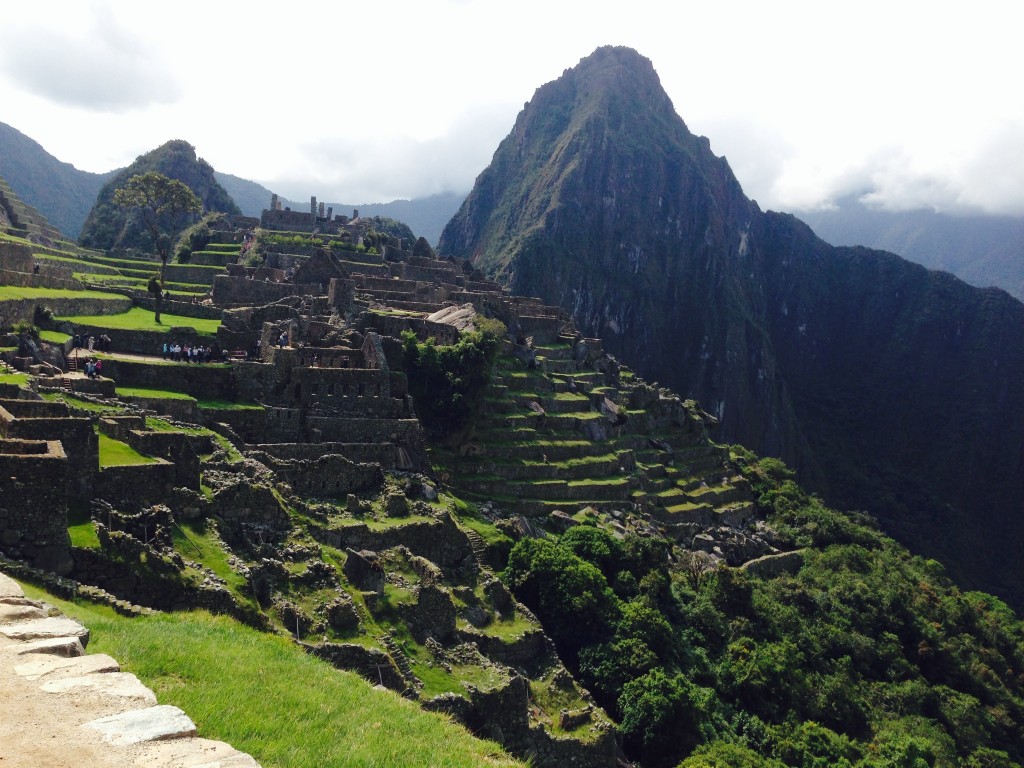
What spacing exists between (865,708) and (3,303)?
43229 millimetres

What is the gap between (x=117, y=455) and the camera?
18219 mm

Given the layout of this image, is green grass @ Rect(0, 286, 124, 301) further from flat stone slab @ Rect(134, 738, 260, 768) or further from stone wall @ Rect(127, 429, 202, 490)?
flat stone slab @ Rect(134, 738, 260, 768)

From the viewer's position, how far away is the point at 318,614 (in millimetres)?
18453

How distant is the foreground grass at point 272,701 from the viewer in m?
8.61

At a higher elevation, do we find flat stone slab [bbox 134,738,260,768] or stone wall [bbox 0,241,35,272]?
stone wall [bbox 0,241,35,272]

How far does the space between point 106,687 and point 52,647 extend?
49.9 inches

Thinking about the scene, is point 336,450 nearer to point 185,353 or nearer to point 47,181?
point 185,353

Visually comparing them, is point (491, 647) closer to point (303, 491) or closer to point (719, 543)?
point (303, 491)

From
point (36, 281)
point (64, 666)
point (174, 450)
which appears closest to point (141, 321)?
point (36, 281)

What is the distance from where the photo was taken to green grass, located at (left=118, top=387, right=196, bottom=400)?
25500 mm

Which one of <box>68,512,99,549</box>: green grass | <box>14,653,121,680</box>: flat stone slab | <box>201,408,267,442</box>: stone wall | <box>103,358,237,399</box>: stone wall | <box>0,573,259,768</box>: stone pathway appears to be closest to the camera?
<box>0,573,259,768</box>: stone pathway

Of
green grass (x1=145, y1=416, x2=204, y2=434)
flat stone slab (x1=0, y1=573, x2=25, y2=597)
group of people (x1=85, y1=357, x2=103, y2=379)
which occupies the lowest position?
flat stone slab (x1=0, y1=573, x2=25, y2=597)

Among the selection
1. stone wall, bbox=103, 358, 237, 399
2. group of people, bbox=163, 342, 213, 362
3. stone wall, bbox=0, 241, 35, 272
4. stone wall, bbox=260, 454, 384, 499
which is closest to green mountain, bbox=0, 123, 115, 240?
stone wall, bbox=0, 241, 35, 272

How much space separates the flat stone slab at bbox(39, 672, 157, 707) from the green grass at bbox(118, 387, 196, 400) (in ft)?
64.0
